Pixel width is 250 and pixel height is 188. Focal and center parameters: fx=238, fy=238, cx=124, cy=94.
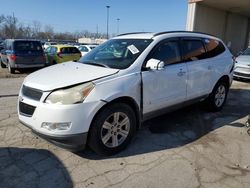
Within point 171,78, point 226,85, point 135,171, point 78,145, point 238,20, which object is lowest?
point 135,171

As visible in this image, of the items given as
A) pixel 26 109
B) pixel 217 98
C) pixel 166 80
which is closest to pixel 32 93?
pixel 26 109

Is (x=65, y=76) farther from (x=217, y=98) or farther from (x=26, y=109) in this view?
(x=217, y=98)

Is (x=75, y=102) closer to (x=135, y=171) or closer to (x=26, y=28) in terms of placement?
(x=135, y=171)

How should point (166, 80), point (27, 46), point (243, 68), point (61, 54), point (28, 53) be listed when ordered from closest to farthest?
1. point (166, 80)
2. point (243, 68)
3. point (28, 53)
4. point (27, 46)
5. point (61, 54)

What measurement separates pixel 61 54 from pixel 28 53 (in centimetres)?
237

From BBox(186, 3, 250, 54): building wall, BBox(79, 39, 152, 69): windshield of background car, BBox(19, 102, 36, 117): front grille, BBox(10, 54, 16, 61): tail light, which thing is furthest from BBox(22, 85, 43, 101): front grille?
BBox(186, 3, 250, 54): building wall

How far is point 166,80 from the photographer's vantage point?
3980 millimetres

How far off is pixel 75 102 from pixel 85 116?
220 mm

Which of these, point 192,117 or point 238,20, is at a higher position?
point 238,20

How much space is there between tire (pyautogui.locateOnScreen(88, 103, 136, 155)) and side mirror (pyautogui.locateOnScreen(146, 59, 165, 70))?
0.71 meters

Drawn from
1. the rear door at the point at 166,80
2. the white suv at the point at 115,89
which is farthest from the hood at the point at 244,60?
the rear door at the point at 166,80

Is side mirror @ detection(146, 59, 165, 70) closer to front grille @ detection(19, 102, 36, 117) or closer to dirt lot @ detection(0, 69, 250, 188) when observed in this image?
dirt lot @ detection(0, 69, 250, 188)

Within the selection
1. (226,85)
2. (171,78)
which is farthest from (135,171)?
(226,85)

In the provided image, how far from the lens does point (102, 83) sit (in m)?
3.18
